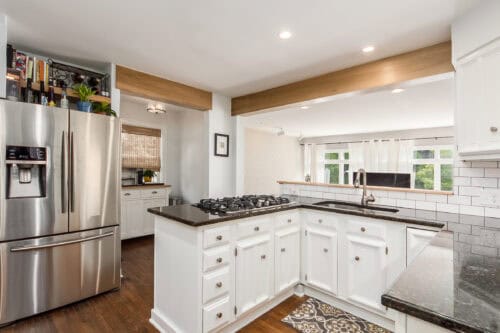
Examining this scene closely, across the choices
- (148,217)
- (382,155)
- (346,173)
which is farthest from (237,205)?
(346,173)

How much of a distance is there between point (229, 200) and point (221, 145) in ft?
4.62

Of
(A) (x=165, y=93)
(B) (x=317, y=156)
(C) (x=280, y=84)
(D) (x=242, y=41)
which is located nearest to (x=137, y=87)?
(A) (x=165, y=93)

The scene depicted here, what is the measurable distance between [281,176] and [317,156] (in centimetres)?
172

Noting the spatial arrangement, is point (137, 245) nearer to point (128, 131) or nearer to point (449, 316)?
point (128, 131)

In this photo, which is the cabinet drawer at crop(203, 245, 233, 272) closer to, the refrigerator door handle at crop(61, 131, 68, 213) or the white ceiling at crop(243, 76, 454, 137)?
the refrigerator door handle at crop(61, 131, 68, 213)

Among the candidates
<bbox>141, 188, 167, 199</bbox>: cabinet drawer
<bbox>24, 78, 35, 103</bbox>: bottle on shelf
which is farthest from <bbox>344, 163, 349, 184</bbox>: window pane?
<bbox>24, 78, 35, 103</bbox>: bottle on shelf

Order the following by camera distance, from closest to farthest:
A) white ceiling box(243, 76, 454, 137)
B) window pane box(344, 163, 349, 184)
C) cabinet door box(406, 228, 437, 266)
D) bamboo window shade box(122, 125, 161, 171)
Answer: cabinet door box(406, 228, 437, 266) → white ceiling box(243, 76, 454, 137) → bamboo window shade box(122, 125, 161, 171) → window pane box(344, 163, 349, 184)

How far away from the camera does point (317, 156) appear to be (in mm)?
8523

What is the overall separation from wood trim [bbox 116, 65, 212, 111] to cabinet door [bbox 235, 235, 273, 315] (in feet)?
6.82

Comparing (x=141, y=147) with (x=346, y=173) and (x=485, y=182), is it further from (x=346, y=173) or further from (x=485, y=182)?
(x=346, y=173)

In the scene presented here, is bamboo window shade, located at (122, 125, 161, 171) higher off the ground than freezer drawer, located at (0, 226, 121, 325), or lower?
higher

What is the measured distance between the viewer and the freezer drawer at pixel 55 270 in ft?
6.53

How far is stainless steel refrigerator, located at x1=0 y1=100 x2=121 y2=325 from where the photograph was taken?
1986 mm

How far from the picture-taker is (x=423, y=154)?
6.51 m
